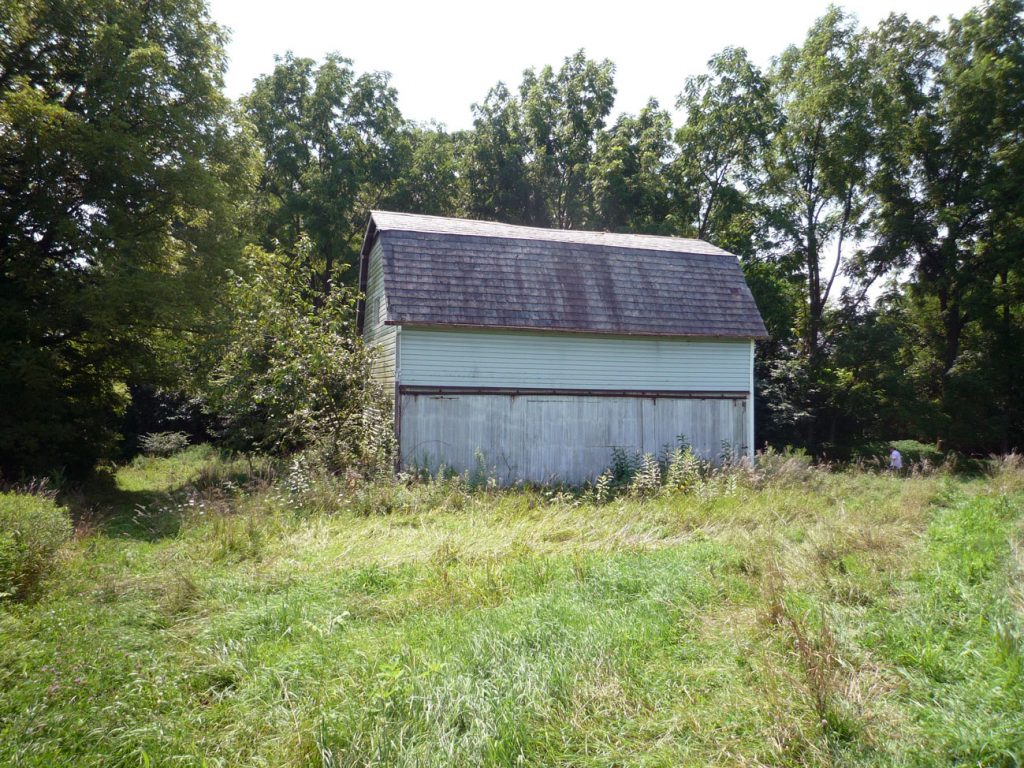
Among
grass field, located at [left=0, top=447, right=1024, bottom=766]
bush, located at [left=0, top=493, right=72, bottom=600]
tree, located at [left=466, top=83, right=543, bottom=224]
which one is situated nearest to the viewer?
grass field, located at [left=0, top=447, right=1024, bottom=766]

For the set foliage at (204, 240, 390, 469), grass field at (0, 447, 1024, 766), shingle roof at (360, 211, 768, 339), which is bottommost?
grass field at (0, 447, 1024, 766)

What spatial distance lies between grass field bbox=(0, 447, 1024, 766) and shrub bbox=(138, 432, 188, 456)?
1389 cm

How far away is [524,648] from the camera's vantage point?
4852 mm

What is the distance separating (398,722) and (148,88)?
52.7ft

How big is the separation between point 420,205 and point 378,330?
14811 millimetres

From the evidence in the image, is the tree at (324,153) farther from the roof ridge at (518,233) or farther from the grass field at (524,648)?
the grass field at (524,648)

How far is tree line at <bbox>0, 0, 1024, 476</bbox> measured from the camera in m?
13.9

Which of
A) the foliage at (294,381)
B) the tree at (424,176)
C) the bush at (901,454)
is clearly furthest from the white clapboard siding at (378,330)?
the bush at (901,454)

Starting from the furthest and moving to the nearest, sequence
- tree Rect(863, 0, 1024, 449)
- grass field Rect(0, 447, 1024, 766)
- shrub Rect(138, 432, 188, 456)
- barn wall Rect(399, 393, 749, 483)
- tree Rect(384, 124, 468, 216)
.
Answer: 1. tree Rect(384, 124, 468, 216)
2. tree Rect(863, 0, 1024, 449)
3. shrub Rect(138, 432, 188, 456)
4. barn wall Rect(399, 393, 749, 483)
5. grass field Rect(0, 447, 1024, 766)

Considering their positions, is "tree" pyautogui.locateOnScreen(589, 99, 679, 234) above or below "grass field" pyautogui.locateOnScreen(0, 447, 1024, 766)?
above

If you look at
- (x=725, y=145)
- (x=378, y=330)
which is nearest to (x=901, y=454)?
(x=725, y=145)

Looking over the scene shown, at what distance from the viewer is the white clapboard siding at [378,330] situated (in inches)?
582

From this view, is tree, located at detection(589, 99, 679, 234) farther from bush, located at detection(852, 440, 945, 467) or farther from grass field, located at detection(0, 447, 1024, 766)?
grass field, located at detection(0, 447, 1024, 766)

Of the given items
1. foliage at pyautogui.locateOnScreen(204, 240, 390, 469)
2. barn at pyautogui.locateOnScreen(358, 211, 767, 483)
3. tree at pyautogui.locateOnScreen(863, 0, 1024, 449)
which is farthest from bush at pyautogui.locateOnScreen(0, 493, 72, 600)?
tree at pyautogui.locateOnScreen(863, 0, 1024, 449)
